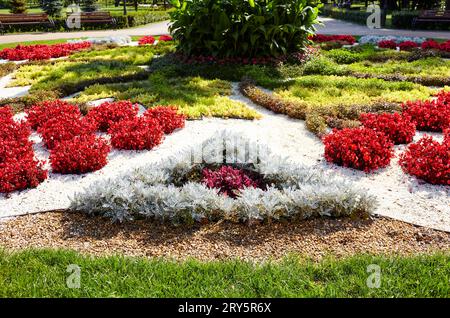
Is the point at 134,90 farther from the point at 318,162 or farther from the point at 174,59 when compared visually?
the point at 318,162

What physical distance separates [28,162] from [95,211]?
1.79 metres

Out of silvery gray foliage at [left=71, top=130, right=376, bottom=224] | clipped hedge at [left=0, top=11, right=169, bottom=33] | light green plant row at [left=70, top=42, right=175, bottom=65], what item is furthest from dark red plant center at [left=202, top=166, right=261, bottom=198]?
clipped hedge at [left=0, top=11, right=169, bottom=33]

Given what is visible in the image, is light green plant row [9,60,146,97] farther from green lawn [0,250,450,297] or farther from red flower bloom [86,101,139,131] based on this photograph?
green lawn [0,250,450,297]

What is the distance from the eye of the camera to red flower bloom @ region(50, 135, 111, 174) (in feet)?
23.0

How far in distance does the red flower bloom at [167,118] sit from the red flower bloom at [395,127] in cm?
359

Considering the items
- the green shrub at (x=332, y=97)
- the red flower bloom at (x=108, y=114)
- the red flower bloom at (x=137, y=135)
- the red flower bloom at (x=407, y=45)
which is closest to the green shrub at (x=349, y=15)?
the red flower bloom at (x=407, y=45)

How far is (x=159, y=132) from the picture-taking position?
319 inches

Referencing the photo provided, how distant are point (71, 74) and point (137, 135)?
7.07 meters

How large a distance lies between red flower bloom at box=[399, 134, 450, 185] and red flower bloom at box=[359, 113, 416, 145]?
0.75 m

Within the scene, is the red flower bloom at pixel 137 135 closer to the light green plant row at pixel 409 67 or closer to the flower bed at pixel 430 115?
the flower bed at pixel 430 115

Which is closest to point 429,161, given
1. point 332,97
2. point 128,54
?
point 332,97

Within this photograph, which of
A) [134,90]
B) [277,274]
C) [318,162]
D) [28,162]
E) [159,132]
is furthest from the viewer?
[134,90]
